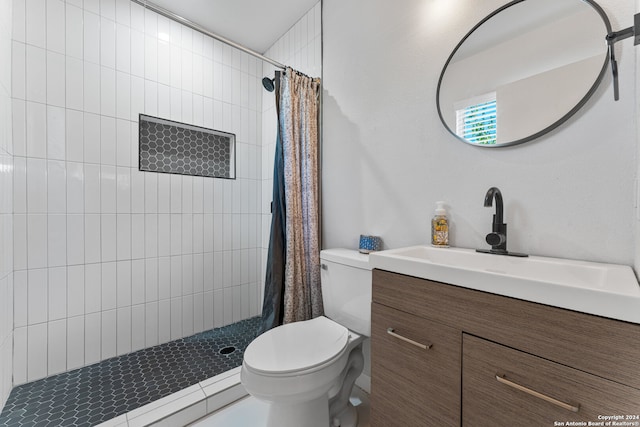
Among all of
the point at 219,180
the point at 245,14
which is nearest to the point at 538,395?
the point at 219,180

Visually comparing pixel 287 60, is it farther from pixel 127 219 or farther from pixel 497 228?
pixel 497 228

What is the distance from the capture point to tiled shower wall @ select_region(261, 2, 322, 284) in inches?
74.1

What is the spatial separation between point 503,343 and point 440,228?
0.59 meters

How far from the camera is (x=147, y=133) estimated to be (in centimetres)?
191

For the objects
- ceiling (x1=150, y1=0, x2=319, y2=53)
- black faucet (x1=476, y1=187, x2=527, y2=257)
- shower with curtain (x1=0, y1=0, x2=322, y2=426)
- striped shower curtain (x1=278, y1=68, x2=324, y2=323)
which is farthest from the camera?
ceiling (x1=150, y1=0, x2=319, y2=53)

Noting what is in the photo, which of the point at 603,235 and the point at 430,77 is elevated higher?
the point at 430,77

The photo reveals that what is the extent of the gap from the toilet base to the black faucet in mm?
1008

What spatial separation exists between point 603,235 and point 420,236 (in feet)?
2.07

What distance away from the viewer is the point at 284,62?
7.20 ft

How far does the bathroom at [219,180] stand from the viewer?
0.91 metres

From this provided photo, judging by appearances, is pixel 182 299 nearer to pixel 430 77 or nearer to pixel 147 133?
pixel 147 133

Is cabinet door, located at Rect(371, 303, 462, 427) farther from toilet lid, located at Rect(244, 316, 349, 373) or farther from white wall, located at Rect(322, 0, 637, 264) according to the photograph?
white wall, located at Rect(322, 0, 637, 264)

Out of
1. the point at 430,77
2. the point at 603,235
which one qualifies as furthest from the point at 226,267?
the point at 603,235

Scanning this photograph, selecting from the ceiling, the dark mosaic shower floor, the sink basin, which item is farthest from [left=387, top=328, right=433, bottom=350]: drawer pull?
the ceiling
